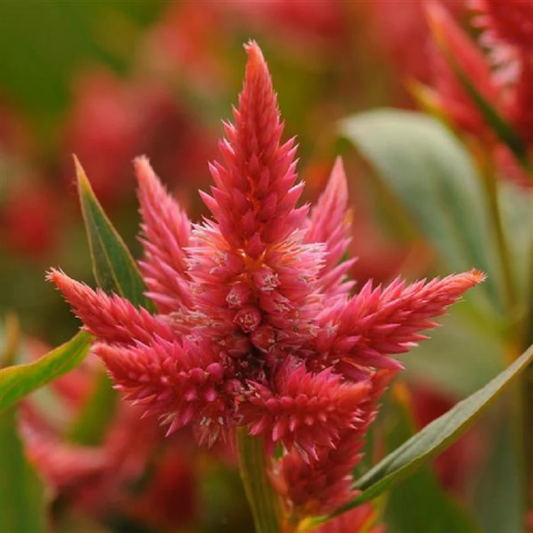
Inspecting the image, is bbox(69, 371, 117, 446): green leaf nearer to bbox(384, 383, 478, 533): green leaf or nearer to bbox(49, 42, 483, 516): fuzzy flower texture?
bbox(384, 383, 478, 533): green leaf

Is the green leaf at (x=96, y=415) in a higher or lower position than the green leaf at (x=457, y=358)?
higher

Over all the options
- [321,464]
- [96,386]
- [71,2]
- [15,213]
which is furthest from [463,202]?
[71,2]

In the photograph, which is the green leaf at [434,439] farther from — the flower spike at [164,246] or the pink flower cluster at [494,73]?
the pink flower cluster at [494,73]

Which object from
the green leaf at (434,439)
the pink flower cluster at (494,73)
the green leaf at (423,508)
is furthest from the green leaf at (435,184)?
the green leaf at (434,439)

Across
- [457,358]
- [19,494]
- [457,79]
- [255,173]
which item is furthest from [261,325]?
[457,358]

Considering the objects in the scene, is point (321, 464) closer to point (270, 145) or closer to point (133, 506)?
point (270, 145)

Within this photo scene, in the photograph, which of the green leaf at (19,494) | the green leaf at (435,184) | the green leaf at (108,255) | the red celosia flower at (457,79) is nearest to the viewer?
the green leaf at (108,255)

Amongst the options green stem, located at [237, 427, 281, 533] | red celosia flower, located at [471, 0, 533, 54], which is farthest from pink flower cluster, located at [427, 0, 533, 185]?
green stem, located at [237, 427, 281, 533]
